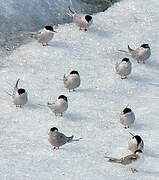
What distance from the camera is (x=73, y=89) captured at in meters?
9.72

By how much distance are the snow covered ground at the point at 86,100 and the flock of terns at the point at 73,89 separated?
135 mm

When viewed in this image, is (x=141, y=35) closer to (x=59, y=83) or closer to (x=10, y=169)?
(x=59, y=83)

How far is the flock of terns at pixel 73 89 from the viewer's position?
7356 mm

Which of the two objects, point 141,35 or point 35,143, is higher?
point 141,35

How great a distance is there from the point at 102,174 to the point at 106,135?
1.29 m

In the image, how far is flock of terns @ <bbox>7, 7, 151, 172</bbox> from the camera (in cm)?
736

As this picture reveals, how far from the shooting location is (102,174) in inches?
282

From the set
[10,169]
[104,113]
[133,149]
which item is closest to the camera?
[10,169]

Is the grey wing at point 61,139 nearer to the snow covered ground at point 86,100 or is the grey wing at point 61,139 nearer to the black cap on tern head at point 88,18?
the snow covered ground at point 86,100

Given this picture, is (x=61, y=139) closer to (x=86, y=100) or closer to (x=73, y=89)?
(x=86, y=100)

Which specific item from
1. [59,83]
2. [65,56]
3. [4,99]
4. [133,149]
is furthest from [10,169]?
[65,56]

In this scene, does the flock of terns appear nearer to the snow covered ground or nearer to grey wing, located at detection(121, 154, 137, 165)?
grey wing, located at detection(121, 154, 137, 165)

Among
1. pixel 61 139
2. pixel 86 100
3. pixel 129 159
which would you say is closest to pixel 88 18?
pixel 86 100

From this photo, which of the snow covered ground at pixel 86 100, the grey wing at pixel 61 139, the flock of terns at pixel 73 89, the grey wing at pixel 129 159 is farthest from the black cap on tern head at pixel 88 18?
the grey wing at pixel 129 159
